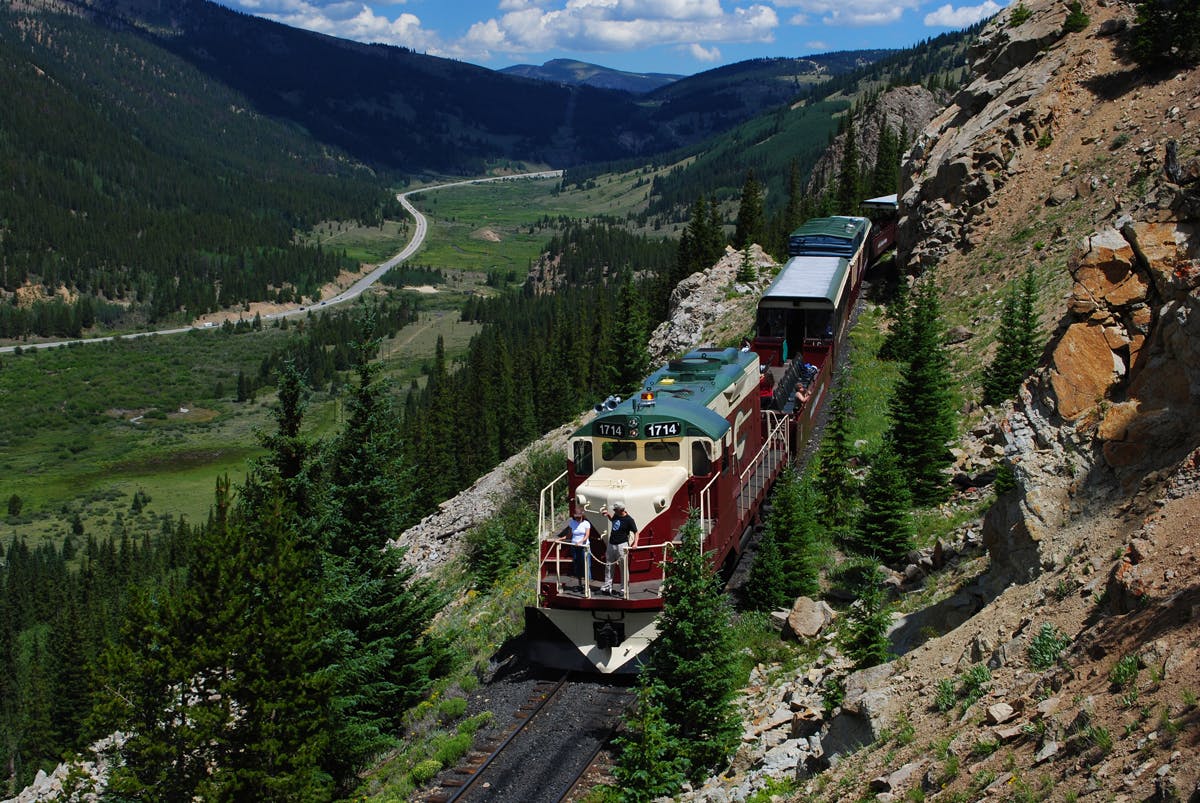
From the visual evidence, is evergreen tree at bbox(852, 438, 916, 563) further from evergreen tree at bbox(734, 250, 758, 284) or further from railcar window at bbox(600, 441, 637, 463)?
evergreen tree at bbox(734, 250, 758, 284)

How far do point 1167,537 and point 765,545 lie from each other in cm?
1221

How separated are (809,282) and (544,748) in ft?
104

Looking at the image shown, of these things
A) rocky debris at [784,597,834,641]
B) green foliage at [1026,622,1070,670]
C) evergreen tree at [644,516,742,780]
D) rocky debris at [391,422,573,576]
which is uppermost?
green foliage at [1026,622,1070,670]

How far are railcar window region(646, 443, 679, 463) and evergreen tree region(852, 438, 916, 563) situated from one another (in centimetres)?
634

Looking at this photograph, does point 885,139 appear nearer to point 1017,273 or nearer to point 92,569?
point 1017,273

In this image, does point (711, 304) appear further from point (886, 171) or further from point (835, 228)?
point (886, 171)

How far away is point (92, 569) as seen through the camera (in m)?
108

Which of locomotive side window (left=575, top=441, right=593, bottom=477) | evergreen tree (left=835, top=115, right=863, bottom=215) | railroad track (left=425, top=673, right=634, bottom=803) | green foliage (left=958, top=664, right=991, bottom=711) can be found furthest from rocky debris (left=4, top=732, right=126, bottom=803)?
evergreen tree (left=835, top=115, right=863, bottom=215)

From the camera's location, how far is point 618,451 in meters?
25.3

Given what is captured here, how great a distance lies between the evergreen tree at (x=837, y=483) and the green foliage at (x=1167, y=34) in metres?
30.2

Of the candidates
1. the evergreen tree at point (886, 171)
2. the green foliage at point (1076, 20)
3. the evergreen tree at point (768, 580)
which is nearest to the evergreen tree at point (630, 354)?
the green foliage at point (1076, 20)

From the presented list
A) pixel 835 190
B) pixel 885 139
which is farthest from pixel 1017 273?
pixel 885 139

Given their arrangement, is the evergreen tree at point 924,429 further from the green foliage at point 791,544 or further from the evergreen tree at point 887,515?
the green foliage at point 791,544

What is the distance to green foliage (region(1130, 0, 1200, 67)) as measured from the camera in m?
47.9
